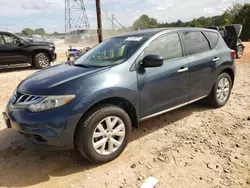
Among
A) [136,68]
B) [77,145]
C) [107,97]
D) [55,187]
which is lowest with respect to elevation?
[55,187]

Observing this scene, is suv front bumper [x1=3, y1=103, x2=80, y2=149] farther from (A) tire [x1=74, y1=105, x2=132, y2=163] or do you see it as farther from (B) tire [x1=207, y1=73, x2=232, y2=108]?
(B) tire [x1=207, y1=73, x2=232, y2=108]

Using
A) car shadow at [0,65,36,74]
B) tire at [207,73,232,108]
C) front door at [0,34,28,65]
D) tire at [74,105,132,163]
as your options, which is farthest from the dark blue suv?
car shadow at [0,65,36,74]

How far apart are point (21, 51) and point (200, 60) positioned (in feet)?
25.7

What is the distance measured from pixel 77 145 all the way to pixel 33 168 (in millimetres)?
691

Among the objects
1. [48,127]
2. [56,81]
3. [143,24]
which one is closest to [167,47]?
[56,81]

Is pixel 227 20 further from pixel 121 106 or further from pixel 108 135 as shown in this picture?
pixel 108 135

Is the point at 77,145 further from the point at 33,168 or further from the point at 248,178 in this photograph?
the point at 248,178

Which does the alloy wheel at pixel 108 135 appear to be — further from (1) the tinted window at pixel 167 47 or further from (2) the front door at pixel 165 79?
(1) the tinted window at pixel 167 47

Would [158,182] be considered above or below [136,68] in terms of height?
below

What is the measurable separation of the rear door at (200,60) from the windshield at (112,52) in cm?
93

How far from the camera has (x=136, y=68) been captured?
3.12m

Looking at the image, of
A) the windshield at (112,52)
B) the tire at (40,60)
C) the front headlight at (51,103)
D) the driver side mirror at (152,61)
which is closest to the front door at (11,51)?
the tire at (40,60)

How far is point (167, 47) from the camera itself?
3.57 meters

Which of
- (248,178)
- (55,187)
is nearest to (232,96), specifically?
(248,178)
